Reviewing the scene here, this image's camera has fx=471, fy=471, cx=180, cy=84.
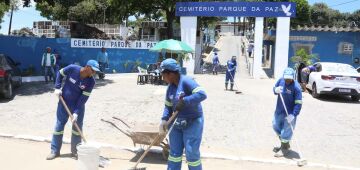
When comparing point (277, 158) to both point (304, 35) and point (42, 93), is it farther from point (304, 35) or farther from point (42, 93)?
point (304, 35)

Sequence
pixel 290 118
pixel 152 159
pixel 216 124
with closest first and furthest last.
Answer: pixel 152 159, pixel 290 118, pixel 216 124

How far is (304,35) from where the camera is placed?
2827 cm

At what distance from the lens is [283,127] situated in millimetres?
8352

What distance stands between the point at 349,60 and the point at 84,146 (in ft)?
82.8

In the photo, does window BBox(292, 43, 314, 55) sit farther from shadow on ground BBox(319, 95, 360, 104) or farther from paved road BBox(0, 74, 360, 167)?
paved road BBox(0, 74, 360, 167)

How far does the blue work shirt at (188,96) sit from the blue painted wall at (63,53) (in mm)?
16704

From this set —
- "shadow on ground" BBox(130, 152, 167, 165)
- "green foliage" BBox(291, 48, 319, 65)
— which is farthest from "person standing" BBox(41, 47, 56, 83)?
"green foliage" BBox(291, 48, 319, 65)

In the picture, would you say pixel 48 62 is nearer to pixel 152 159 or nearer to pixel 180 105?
pixel 152 159

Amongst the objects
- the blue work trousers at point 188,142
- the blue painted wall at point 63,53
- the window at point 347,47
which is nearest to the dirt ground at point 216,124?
the blue work trousers at point 188,142

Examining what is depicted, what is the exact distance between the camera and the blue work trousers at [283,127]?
824 cm

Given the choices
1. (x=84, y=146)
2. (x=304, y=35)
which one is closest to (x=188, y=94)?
(x=84, y=146)

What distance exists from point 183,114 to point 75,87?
2.42 meters

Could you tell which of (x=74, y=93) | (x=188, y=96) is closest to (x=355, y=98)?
(x=74, y=93)

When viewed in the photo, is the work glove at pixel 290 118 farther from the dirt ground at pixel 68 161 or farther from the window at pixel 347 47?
the window at pixel 347 47
